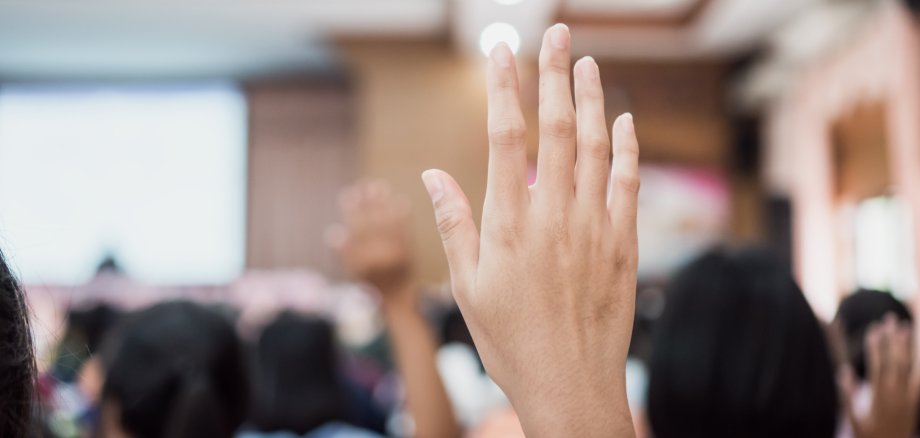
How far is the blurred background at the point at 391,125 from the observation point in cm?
521

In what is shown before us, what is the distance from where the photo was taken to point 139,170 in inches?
294

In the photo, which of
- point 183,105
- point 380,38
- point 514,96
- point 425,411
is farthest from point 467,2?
point 514,96

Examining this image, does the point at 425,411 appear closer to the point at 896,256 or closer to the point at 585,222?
the point at 585,222

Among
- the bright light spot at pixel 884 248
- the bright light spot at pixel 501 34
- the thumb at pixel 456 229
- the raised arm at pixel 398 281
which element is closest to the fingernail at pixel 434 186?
the thumb at pixel 456 229

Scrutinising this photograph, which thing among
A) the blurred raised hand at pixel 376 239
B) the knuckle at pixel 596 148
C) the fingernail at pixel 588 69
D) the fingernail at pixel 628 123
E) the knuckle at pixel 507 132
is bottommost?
the blurred raised hand at pixel 376 239

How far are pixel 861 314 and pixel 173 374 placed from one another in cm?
103

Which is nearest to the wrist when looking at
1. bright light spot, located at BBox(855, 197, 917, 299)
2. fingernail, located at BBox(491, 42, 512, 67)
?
fingernail, located at BBox(491, 42, 512, 67)

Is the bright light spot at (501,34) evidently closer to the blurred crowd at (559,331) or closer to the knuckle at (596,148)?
the blurred crowd at (559,331)

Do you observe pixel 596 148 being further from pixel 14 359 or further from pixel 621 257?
pixel 14 359

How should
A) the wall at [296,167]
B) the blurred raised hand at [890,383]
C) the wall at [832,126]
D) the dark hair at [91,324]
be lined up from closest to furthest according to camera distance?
the blurred raised hand at [890,383] < the dark hair at [91,324] < the wall at [832,126] < the wall at [296,167]

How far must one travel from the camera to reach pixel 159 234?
289 inches

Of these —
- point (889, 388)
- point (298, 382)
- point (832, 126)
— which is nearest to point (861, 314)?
point (889, 388)

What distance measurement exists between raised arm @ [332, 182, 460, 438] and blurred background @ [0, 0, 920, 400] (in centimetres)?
319

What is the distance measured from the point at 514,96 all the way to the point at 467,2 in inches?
195
